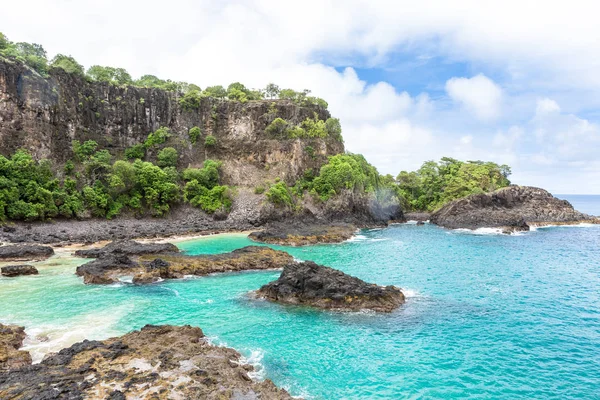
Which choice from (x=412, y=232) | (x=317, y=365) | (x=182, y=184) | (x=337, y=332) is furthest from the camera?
(x=182, y=184)

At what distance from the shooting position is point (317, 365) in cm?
1596

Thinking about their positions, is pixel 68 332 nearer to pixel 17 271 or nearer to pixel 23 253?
pixel 17 271

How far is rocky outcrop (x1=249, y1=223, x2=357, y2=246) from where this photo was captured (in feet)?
167

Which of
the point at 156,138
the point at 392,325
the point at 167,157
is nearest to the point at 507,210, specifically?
the point at 392,325

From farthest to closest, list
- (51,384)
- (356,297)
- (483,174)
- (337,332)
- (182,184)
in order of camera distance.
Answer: (483,174)
(182,184)
(356,297)
(337,332)
(51,384)

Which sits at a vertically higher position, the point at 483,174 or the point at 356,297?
the point at 483,174

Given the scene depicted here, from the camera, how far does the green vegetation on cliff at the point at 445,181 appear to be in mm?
92000

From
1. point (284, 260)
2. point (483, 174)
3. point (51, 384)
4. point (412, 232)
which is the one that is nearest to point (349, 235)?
point (412, 232)

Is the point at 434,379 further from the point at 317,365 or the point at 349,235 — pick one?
the point at 349,235

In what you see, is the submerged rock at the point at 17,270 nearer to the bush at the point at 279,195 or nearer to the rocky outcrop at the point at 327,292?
the rocky outcrop at the point at 327,292

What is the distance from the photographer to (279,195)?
223 feet

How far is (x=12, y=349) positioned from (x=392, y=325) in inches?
712

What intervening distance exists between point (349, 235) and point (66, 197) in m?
43.7

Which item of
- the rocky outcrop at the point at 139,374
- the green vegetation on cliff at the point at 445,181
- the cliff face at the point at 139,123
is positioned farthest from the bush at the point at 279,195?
the rocky outcrop at the point at 139,374
